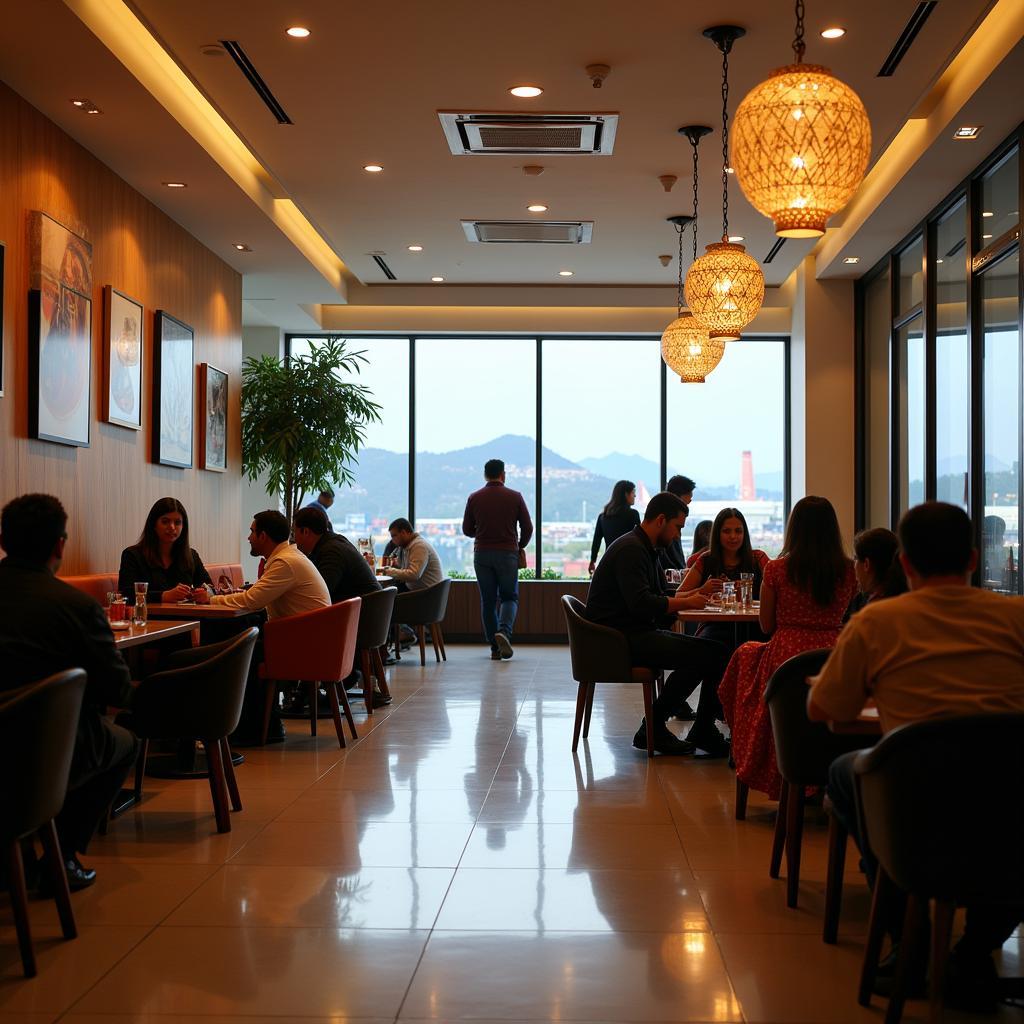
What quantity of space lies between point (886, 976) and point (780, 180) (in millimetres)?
2548

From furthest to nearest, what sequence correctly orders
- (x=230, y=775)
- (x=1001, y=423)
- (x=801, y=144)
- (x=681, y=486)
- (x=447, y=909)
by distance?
(x=681, y=486)
(x=1001, y=423)
(x=230, y=775)
(x=801, y=144)
(x=447, y=909)

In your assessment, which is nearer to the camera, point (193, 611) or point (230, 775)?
point (230, 775)

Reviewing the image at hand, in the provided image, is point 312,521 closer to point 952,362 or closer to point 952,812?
point 952,362

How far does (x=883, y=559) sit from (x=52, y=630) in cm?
295

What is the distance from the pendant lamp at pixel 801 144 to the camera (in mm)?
3951

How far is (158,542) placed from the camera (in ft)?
22.3

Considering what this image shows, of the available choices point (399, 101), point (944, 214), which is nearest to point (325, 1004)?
point (399, 101)

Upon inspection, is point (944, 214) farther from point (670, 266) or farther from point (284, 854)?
point (284, 854)

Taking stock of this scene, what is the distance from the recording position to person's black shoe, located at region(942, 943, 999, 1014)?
2984mm

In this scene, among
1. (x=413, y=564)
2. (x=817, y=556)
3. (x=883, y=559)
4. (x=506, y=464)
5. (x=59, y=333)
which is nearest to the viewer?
(x=883, y=559)

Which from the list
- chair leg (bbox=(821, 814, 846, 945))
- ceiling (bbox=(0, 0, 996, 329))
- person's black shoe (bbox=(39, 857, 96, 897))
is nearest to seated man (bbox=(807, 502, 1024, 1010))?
chair leg (bbox=(821, 814, 846, 945))

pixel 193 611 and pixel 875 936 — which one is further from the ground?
pixel 193 611

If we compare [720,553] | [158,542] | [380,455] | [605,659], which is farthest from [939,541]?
[380,455]

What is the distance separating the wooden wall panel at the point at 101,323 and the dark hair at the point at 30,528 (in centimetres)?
241
